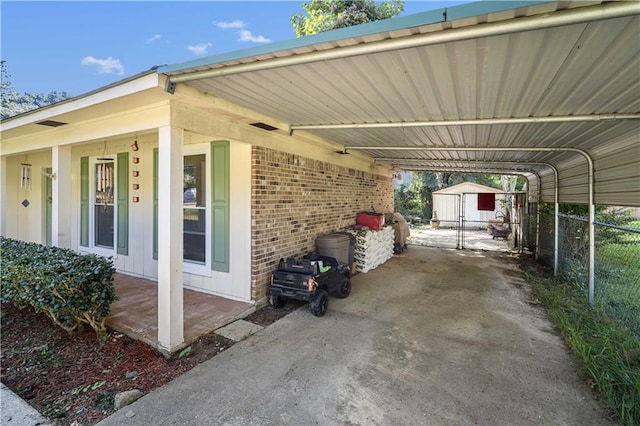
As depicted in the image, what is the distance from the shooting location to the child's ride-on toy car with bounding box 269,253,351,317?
4.41 metres

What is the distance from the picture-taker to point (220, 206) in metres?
5.00

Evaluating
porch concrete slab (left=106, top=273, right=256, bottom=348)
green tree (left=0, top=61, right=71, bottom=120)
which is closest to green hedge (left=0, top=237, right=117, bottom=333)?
porch concrete slab (left=106, top=273, right=256, bottom=348)

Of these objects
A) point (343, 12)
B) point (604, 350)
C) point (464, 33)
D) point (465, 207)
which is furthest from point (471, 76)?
point (465, 207)

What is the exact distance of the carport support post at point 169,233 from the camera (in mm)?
3338

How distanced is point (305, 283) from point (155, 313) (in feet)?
7.10

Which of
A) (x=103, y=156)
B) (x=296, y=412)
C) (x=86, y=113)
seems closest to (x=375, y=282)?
(x=296, y=412)

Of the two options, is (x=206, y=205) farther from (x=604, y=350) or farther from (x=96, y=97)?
(x=604, y=350)

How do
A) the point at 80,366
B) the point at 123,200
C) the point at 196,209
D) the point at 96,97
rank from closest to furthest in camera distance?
the point at 80,366 < the point at 96,97 < the point at 196,209 < the point at 123,200

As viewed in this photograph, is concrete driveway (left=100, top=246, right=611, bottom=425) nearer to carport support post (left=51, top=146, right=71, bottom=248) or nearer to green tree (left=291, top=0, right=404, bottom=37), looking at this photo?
carport support post (left=51, top=146, right=71, bottom=248)

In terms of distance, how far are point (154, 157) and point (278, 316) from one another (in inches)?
152

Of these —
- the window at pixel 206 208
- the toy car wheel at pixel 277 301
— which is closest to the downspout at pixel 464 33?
the window at pixel 206 208

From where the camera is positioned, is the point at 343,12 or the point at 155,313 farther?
the point at 343,12

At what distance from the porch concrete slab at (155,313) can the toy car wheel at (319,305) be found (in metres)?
0.91

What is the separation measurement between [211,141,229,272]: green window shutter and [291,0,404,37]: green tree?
1446 cm
